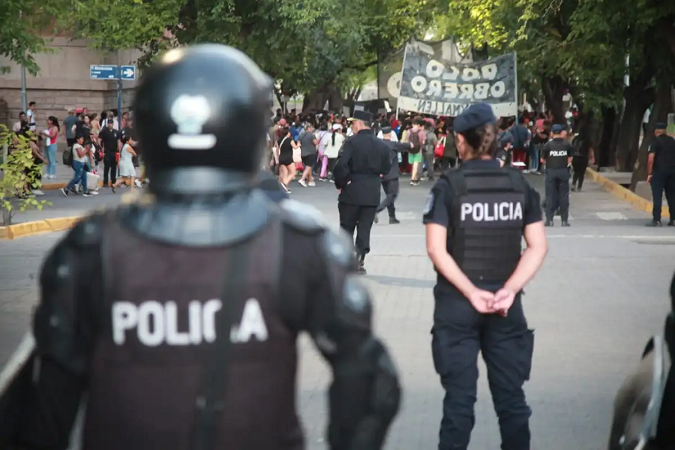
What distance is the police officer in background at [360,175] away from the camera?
13.6m

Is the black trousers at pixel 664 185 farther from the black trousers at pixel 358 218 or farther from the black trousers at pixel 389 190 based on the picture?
the black trousers at pixel 358 218

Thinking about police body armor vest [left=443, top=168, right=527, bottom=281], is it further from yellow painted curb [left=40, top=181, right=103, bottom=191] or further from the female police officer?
yellow painted curb [left=40, top=181, right=103, bottom=191]

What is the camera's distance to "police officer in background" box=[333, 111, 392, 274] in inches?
534

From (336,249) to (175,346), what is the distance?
348 mm

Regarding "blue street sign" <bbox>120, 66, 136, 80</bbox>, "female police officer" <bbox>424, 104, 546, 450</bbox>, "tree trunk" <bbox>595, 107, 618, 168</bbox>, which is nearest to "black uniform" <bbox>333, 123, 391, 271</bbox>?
"female police officer" <bbox>424, 104, 546, 450</bbox>

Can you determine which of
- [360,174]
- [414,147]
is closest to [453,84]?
[414,147]

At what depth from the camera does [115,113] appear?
138ft

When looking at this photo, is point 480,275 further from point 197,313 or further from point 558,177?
point 558,177

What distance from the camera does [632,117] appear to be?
34094 millimetres

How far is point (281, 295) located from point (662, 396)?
1.33 meters

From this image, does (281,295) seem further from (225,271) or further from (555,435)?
(555,435)

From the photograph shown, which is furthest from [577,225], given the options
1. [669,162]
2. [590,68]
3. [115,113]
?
[115,113]

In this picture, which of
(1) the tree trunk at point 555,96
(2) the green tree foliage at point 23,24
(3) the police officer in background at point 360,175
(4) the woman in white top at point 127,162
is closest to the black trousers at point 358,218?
(3) the police officer in background at point 360,175

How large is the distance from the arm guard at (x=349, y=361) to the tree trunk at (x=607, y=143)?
36358 mm
